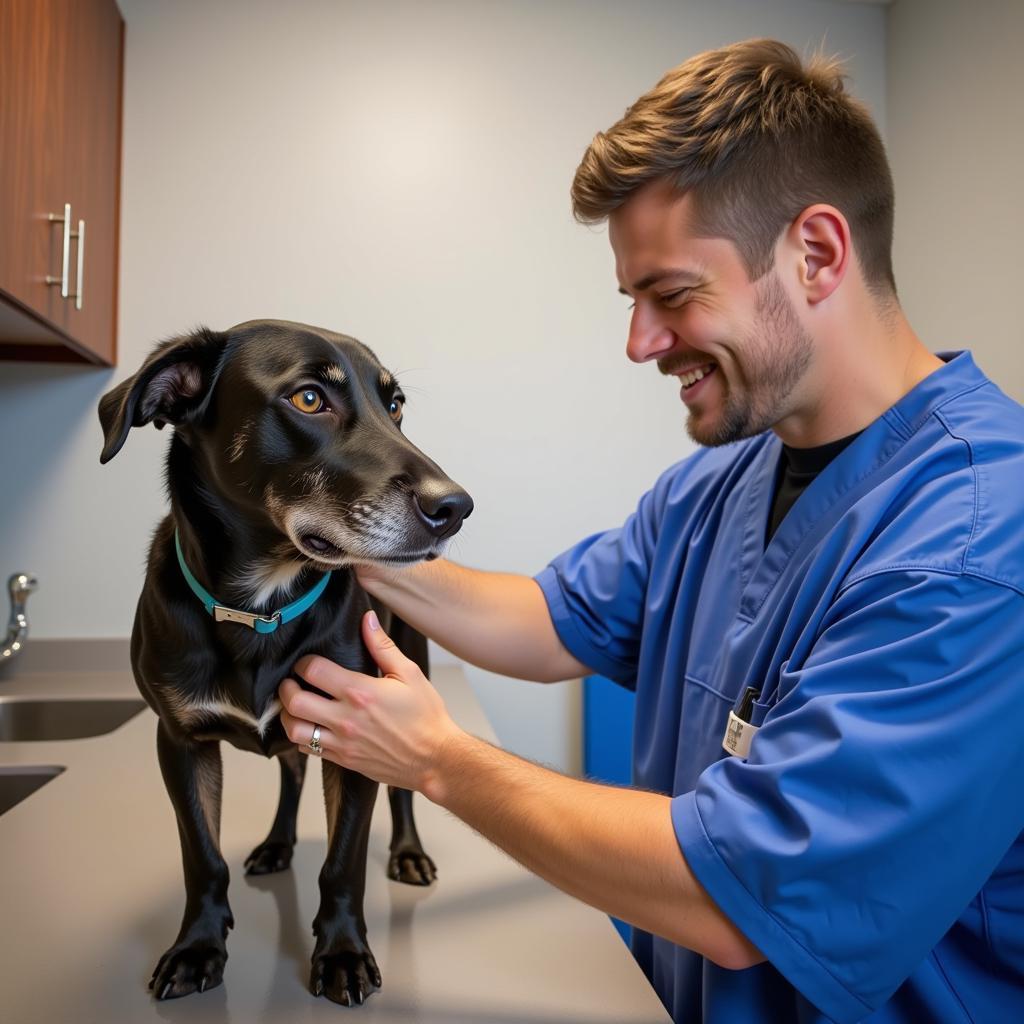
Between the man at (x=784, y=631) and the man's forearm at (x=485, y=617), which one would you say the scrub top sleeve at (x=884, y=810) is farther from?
the man's forearm at (x=485, y=617)

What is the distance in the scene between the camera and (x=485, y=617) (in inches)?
52.1

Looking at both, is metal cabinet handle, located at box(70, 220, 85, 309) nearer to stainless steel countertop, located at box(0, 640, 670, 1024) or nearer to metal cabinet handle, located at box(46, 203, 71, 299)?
metal cabinet handle, located at box(46, 203, 71, 299)

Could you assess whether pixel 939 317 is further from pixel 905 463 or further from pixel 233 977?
pixel 233 977

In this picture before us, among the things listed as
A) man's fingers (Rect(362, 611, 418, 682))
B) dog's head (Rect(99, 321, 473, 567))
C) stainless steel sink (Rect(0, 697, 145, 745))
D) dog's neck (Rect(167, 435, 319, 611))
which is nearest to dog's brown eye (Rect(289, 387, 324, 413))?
dog's head (Rect(99, 321, 473, 567))

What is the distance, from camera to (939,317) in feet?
7.72

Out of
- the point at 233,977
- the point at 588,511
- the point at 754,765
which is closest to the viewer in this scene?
the point at 754,765

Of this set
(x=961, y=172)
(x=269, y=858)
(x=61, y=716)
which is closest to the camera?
(x=269, y=858)

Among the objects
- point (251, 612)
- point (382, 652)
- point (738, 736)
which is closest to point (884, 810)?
point (738, 736)

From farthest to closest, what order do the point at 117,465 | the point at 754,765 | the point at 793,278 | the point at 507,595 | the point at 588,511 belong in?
1. the point at 588,511
2. the point at 117,465
3. the point at 507,595
4. the point at 793,278
5. the point at 754,765

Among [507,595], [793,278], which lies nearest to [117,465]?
[507,595]

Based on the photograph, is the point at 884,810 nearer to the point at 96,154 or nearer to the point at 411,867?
the point at 411,867

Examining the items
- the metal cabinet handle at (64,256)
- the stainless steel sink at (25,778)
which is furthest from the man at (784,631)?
the metal cabinet handle at (64,256)

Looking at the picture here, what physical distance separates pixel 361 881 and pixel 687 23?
245 centimetres

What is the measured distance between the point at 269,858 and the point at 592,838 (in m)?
0.58
